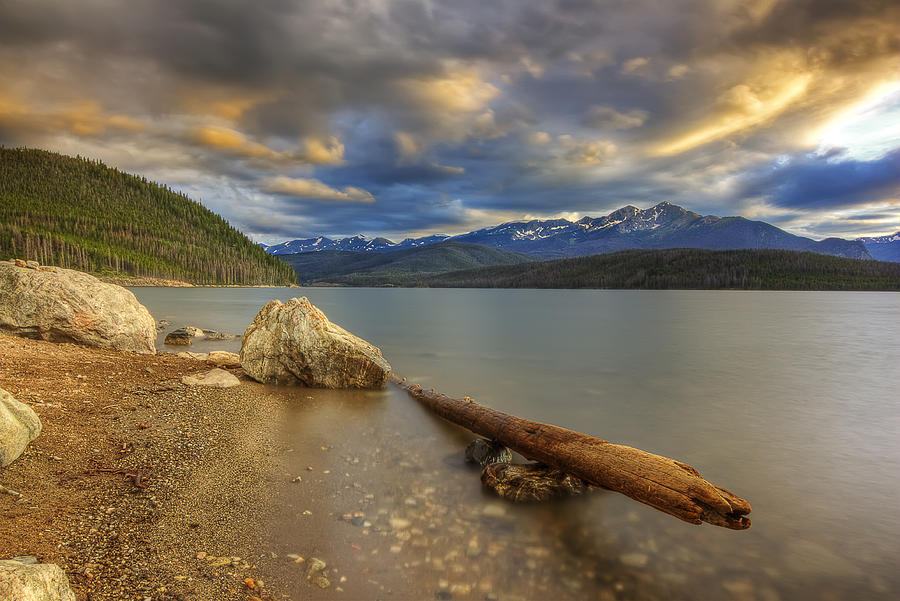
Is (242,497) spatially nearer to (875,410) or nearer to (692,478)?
(692,478)

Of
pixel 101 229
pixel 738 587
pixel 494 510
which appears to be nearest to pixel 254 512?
pixel 494 510

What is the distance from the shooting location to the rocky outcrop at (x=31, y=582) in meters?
2.28

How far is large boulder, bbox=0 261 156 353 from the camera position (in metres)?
11.6

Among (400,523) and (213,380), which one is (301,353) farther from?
(400,523)

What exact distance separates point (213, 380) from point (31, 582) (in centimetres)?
913

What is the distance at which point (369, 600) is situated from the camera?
4012 mm

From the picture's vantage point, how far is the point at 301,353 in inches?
472

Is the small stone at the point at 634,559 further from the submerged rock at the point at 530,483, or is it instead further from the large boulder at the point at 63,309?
the large boulder at the point at 63,309

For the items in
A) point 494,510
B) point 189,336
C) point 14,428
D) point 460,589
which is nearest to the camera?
point 460,589

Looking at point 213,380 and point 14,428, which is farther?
point 213,380

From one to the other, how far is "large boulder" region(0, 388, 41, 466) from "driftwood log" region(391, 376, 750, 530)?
6.94 m

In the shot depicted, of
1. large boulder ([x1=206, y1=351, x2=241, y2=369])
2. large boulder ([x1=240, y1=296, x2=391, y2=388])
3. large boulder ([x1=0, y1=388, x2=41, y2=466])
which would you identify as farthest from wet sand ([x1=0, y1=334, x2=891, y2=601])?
large boulder ([x1=206, y1=351, x2=241, y2=369])

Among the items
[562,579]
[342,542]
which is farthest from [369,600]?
[562,579]

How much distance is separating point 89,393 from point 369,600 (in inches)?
302
